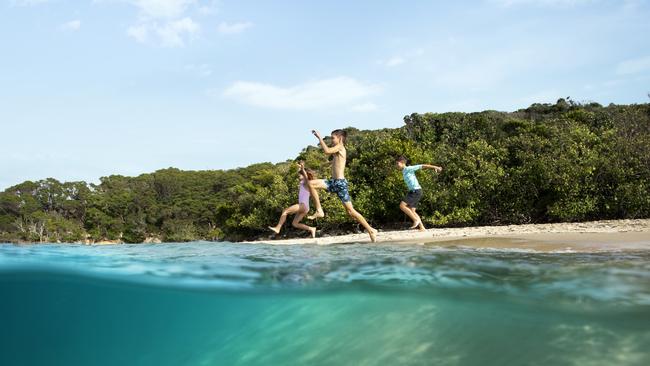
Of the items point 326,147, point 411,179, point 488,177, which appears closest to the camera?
point 326,147

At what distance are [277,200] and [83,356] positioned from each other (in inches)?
765

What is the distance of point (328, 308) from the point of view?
6031mm

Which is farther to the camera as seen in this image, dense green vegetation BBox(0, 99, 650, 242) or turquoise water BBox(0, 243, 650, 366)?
dense green vegetation BBox(0, 99, 650, 242)

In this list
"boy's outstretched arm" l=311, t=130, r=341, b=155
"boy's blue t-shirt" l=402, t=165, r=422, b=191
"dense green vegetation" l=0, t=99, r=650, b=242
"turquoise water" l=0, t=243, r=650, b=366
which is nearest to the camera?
"turquoise water" l=0, t=243, r=650, b=366

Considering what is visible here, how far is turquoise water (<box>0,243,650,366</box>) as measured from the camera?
4957 millimetres

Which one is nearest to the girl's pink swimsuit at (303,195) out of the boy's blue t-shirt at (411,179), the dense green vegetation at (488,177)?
the boy's blue t-shirt at (411,179)

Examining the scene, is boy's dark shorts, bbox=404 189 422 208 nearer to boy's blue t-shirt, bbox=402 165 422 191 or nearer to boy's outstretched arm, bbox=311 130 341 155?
boy's blue t-shirt, bbox=402 165 422 191

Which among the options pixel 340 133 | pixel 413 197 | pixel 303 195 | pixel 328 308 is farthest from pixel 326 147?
pixel 328 308

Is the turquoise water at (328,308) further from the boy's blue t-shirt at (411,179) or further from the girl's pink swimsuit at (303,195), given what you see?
the boy's blue t-shirt at (411,179)

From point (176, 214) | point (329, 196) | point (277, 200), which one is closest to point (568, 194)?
point (329, 196)

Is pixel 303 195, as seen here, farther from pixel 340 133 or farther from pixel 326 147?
pixel 326 147

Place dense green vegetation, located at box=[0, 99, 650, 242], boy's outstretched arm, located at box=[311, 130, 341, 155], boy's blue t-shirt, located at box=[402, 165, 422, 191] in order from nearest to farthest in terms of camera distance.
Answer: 1. boy's outstretched arm, located at box=[311, 130, 341, 155]
2. boy's blue t-shirt, located at box=[402, 165, 422, 191]
3. dense green vegetation, located at box=[0, 99, 650, 242]

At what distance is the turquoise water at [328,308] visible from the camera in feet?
16.3

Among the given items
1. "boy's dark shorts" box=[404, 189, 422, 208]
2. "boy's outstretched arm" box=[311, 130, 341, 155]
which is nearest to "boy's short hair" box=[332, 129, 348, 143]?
"boy's outstretched arm" box=[311, 130, 341, 155]
